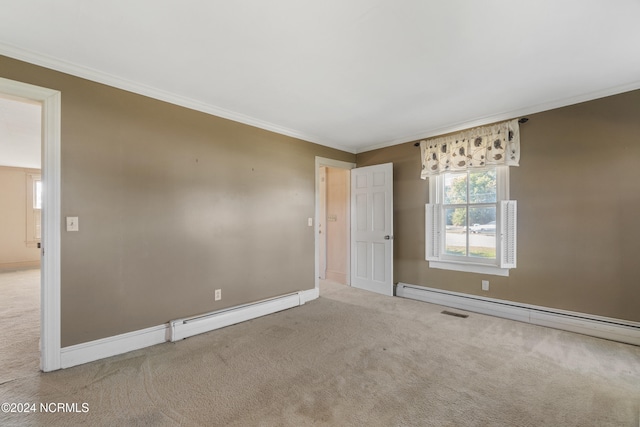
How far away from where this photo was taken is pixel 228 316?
3174mm

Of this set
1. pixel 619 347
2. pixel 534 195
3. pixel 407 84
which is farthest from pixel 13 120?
pixel 619 347

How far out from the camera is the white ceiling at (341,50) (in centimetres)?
A: 170

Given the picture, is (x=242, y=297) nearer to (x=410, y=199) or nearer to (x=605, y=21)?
(x=410, y=199)

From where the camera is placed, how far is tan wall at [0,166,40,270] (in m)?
6.43

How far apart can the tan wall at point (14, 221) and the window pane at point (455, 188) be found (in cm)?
931

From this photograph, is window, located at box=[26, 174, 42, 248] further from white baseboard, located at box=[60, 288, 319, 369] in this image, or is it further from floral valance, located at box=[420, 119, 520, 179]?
floral valance, located at box=[420, 119, 520, 179]

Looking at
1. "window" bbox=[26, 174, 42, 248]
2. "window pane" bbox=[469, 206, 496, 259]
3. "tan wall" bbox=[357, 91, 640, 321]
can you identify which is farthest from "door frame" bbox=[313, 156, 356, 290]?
"window" bbox=[26, 174, 42, 248]

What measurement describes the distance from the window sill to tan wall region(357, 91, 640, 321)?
8 cm

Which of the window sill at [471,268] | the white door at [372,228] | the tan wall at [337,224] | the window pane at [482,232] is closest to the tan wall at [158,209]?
the white door at [372,228]

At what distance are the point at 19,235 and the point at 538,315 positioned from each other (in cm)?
1040

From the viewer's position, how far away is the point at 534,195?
10.6ft

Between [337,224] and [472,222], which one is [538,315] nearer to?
[472,222]

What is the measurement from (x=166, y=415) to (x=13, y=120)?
14.2ft

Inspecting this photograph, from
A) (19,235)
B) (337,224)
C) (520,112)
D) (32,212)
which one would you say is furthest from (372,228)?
(19,235)
